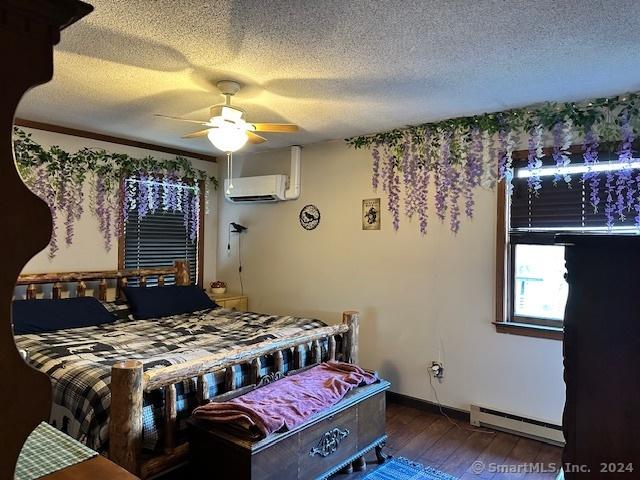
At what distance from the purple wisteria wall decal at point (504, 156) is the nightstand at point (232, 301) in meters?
2.00

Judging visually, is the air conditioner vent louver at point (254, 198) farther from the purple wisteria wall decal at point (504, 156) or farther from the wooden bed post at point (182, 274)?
the purple wisteria wall decal at point (504, 156)

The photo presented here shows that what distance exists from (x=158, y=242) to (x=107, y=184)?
2.61 feet

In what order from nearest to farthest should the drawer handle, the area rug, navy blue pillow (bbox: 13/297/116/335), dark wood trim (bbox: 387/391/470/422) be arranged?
the drawer handle
the area rug
navy blue pillow (bbox: 13/297/116/335)
dark wood trim (bbox: 387/391/470/422)

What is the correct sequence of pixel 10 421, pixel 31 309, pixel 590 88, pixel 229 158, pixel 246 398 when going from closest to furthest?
pixel 10 421, pixel 246 398, pixel 590 88, pixel 31 309, pixel 229 158

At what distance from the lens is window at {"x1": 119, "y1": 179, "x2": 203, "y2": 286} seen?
4.37 meters

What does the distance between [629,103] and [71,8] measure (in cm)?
319

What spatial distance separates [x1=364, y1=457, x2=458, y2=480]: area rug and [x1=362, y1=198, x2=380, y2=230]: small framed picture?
191 cm

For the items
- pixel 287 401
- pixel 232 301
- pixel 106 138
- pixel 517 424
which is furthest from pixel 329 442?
pixel 106 138

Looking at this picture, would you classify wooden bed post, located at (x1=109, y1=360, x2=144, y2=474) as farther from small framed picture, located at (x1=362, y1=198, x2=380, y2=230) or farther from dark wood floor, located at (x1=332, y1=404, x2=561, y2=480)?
small framed picture, located at (x1=362, y1=198, x2=380, y2=230)

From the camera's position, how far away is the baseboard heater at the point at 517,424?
9.62ft

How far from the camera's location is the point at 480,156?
330 cm

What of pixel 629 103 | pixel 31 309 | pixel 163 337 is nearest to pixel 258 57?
pixel 163 337

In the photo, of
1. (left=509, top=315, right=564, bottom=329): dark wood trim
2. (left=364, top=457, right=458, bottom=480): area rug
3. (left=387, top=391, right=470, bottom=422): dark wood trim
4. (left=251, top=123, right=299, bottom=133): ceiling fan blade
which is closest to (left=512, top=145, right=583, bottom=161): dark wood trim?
(left=509, top=315, right=564, bottom=329): dark wood trim

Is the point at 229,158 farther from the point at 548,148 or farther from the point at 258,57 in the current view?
the point at 548,148
